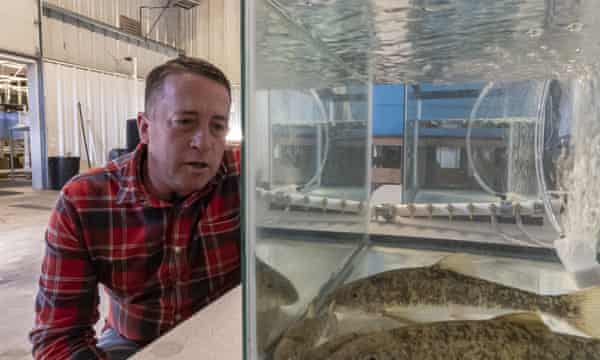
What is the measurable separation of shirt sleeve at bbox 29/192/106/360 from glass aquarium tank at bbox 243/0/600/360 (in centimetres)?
55

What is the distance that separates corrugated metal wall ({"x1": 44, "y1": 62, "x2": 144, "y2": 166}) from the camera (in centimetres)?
669

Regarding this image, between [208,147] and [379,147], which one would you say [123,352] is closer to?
[208,147]

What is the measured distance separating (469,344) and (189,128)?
0.68 metres

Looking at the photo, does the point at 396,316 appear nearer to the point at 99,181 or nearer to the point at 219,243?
the point at 219,243

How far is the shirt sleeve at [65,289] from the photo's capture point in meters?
0.87

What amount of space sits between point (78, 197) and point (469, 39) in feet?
3.60

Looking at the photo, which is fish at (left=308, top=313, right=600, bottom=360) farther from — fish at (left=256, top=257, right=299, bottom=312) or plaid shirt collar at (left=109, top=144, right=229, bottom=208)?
plaid shirt collar at (left=109, top=144, right=229, bottom=208)

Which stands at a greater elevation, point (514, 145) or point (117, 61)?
point (117, 61)

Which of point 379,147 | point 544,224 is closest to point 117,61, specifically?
point 379,147

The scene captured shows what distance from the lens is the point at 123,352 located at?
0.99 meters

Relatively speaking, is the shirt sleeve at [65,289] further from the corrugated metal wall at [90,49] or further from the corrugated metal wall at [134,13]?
the corrugated metal wall at [134,13]

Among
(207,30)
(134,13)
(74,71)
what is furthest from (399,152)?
(207,30)

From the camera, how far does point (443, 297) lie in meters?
0.67

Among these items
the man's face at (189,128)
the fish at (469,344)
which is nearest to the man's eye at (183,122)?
the man's face at (189,128)
